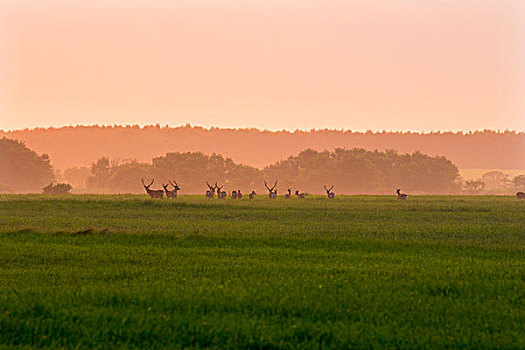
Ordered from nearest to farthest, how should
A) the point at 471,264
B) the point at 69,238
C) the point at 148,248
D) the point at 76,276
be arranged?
the point at 76,276
the point at 471,264
the point at 148,248
the point at 69,238

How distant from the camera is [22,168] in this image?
141m

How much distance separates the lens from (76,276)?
2002cm

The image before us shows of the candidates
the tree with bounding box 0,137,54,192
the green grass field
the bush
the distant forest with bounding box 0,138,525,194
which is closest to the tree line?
the distant forest with bounding box 0,138,525,194

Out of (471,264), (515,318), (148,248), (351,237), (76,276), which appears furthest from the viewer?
(351,237)

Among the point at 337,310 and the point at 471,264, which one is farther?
the point at 471,264

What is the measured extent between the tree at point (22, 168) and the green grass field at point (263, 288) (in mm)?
112468

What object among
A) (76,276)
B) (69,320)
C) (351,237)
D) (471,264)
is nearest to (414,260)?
(471,264)

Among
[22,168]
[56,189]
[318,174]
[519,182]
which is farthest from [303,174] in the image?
[56,189]

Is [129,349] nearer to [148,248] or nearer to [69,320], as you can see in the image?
[69,320]

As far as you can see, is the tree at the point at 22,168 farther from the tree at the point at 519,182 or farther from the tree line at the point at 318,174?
the tree at the point at 519,182

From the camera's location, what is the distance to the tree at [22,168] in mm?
140125

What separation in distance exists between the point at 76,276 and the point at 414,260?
11613mm

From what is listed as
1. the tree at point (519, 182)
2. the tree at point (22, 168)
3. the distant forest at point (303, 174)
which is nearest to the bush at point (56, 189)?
the tree at point (22, 168)

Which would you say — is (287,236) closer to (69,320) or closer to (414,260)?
(414,260)
